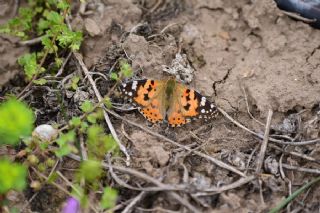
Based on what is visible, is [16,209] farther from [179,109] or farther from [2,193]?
[179,109]

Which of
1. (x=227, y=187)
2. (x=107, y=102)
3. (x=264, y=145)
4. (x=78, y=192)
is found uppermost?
(x=107, y=102)

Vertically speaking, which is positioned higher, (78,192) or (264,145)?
(264,145)

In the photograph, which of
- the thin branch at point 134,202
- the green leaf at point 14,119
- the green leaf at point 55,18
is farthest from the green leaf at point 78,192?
the green leaf at point 55,18

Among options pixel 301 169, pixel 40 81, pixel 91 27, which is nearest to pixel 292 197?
pixel 301 169

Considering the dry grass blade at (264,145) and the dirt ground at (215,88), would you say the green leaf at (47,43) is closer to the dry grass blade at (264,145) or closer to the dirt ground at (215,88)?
the dirt ground at (215,88)

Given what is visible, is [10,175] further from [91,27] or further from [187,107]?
[91,27]

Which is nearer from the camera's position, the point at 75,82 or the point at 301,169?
the point at 301,169

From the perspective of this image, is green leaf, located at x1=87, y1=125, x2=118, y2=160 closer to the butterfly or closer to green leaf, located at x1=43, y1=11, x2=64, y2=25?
the butterfly

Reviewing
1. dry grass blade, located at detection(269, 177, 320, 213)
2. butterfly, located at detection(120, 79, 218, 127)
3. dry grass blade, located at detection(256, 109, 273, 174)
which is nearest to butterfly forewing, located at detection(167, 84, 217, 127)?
butterfly, located at detection(120, 79, 218, 127)
